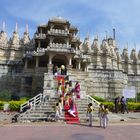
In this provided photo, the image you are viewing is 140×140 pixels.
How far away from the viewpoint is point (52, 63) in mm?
40625

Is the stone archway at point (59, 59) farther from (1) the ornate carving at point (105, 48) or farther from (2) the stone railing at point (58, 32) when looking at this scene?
(1) the ornate carving at point (105, 48)

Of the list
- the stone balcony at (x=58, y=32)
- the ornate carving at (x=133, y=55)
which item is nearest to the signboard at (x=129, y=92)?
the stone balcony at (x=58, y=32)

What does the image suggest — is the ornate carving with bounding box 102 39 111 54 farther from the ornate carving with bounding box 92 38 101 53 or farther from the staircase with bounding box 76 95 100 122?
the staircase with bounding box 76 95 100 122

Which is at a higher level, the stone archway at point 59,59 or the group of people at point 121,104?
the stone archway at point 59,59

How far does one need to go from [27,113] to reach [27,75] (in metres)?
19.3

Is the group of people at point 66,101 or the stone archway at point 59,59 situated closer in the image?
the group of people at point 66,101

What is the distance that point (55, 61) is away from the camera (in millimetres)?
40406

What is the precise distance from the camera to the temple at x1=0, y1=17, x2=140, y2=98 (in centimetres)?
3634

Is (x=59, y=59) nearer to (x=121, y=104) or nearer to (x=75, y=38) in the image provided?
(x=75, y=38)

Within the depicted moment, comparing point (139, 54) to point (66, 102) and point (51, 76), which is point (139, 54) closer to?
point (51, 76)

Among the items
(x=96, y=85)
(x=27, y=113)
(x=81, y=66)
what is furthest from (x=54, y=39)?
(x=27, y=113)

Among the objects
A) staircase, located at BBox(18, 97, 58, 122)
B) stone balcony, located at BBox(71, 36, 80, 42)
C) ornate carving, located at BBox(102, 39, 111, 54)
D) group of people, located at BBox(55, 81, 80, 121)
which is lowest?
staircase, located at BBox(18, 97, 58, 122)

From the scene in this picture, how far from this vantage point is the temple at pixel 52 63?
36344 millimetres

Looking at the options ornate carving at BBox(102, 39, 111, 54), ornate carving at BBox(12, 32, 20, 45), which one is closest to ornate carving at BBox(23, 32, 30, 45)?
ornate carving at BBox(12, 32, 20, 45)
